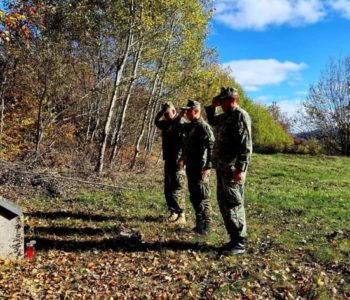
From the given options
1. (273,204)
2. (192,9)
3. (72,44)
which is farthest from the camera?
(192,9)

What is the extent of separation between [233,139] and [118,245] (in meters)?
2.71

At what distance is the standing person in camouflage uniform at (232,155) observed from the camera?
6.03 meters

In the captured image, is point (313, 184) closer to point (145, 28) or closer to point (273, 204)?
point (273, 204)

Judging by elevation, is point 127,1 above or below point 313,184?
above

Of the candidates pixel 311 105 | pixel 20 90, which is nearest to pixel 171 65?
pixel 20 90

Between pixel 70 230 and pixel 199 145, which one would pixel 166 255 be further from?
pixel 70 230

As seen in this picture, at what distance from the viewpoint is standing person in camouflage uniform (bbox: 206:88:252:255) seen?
6.03m

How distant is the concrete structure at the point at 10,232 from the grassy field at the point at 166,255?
0.55 ft

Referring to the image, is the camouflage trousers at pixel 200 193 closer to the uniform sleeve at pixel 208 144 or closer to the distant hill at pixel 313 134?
the uniform sleeve at pixel 208 144

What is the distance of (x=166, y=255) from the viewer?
664cm

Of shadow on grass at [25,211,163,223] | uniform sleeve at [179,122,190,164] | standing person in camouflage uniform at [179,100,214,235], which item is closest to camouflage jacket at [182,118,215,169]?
standing person in camouflage uniform at [179,100,214,235]

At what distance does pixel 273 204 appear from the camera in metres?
10.8

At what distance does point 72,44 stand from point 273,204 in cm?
1055

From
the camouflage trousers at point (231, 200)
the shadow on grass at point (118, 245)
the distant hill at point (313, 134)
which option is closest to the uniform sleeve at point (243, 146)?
the camouflage trousers at point (231, 200)
